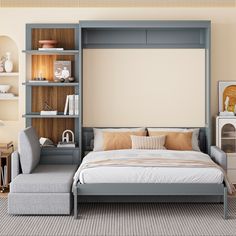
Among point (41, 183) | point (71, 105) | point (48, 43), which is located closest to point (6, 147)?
point (71, 105)

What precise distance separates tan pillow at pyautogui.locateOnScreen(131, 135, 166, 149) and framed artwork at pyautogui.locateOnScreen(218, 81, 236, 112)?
1022 mm

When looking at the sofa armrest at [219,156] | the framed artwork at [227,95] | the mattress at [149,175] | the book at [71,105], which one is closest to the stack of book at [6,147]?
the book at [71,105]

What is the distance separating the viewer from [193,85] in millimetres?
6176

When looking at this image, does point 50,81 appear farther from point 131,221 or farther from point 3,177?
point 131,221

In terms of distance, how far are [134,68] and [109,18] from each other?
737mm

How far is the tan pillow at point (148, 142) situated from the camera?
575 centimetres

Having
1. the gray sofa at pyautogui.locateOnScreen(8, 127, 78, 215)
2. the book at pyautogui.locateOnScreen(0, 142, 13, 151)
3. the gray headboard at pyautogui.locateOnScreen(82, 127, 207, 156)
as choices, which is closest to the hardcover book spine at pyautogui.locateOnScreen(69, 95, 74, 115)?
the gray headboard at pyautogui.locateOnScreen(82, 127, 207, 156)

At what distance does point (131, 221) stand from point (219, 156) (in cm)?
141

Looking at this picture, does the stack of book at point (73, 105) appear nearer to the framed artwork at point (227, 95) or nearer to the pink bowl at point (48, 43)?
the pink bowl at point (48, 43)

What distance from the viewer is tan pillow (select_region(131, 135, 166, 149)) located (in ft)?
18.9

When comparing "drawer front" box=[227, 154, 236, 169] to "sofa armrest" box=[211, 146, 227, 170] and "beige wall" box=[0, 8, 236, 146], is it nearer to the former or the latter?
"sofa armrest" box=[211, 146, 227, 170]

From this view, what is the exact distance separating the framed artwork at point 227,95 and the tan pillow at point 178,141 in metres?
0.68

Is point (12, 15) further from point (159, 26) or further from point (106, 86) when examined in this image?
point (159, 26)

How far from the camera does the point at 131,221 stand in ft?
15.0
